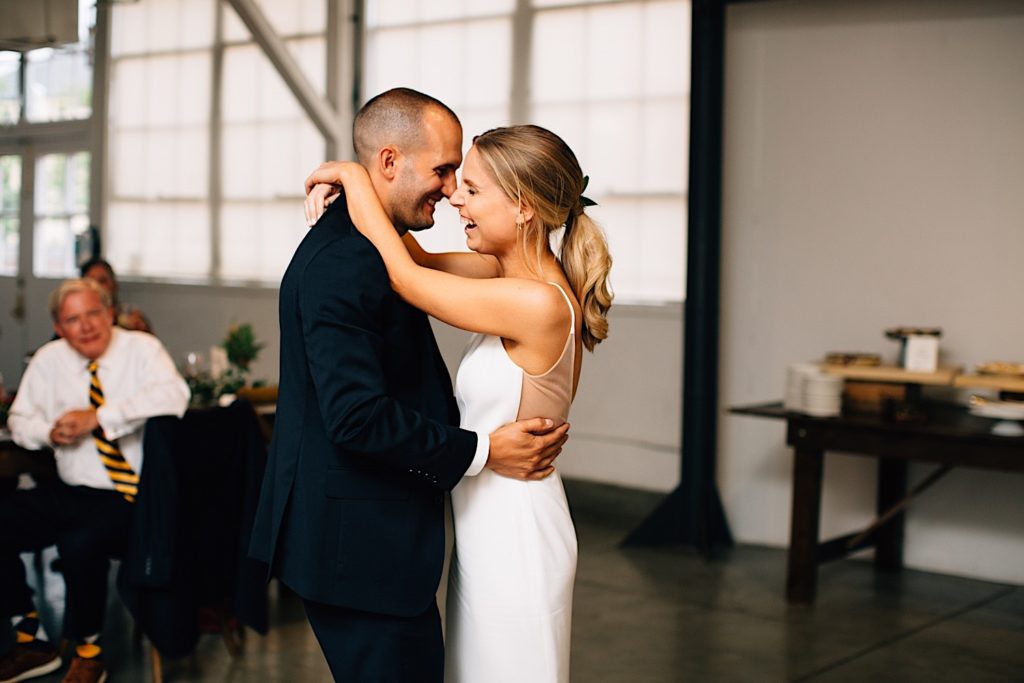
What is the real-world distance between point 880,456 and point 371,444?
11.7ft

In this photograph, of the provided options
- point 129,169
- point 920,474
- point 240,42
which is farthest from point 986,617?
point 129,169

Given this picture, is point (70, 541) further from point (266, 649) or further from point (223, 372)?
point (223, 372)

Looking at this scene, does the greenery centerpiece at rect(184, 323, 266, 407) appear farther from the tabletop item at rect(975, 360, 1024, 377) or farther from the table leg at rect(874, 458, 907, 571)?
the tabletop item at rect(975, 360, 1024, 377)

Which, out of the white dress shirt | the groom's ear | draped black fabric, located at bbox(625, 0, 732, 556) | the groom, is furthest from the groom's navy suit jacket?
draped black fabric, located at bbox(625, 0, 732, 556)

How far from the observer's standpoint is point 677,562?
605 centimetres

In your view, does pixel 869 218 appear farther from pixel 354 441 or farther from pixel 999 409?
pixel 354 441

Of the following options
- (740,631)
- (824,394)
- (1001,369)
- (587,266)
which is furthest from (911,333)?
(587,266)

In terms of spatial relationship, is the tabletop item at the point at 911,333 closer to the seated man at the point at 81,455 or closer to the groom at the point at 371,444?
the seated man at the point at 81,455

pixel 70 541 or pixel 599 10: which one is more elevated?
pixel 599 10

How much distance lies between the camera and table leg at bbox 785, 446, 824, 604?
17.2 feet

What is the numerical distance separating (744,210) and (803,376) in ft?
4.79

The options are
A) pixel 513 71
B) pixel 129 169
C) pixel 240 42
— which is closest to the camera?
pixel 513 71

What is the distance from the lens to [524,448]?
2.35 metres

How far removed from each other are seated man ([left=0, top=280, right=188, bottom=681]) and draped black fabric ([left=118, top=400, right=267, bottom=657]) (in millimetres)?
154
